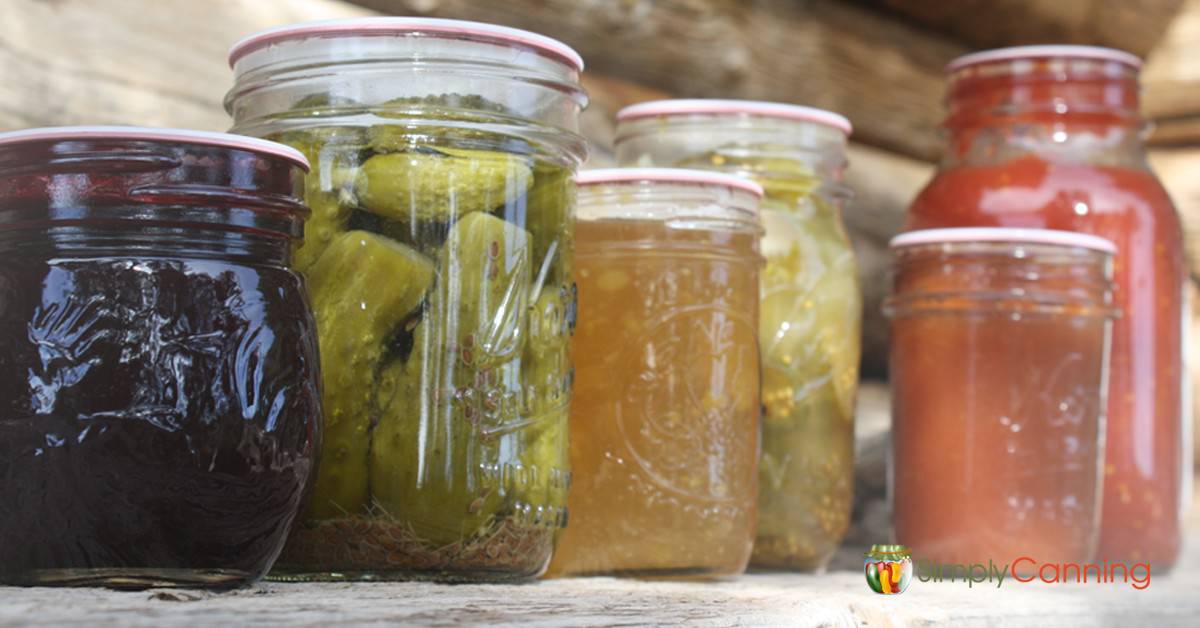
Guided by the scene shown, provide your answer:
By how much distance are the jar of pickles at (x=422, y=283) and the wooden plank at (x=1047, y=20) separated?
40.4 inches

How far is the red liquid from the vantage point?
1.58 meters

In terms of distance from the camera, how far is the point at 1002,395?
4.57 feet

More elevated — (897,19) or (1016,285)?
(897,19)

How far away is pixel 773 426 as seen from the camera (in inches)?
54.6

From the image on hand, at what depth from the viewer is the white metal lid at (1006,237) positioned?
1.42 metres

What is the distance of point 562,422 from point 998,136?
2.50 feet

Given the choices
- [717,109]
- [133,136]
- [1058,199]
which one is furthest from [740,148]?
[133,136]

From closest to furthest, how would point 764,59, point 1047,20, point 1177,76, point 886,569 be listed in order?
point 886,569 < point 764,59 < point 1047,20 < point 1177,76

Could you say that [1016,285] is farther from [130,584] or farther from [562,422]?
[130,584]

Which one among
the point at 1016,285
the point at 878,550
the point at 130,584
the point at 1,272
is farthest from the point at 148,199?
the point at 1016,285

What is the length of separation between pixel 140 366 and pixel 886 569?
2.00ft

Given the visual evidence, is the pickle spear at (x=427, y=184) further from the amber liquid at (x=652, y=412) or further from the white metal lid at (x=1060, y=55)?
the white metal lid at (x=1060, y=55)

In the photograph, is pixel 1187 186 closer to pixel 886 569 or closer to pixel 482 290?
pixel 886 569

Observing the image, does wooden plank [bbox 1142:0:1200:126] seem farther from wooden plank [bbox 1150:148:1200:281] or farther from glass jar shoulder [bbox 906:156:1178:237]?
glass jar shoulder [bbox 906:156:1178:237]
